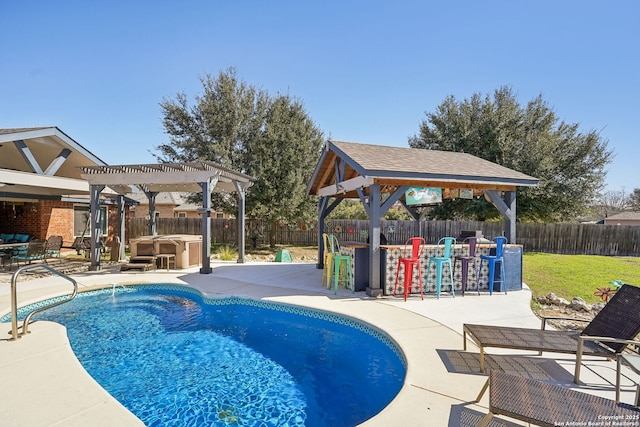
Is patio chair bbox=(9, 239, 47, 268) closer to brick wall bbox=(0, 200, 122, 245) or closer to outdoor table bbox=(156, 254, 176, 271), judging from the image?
brick wall bbox=(0, 200, 122, 245)

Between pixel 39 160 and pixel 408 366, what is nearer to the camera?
pixel 408 366

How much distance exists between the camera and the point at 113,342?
522cm

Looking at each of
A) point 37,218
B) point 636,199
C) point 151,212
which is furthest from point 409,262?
point 636,199

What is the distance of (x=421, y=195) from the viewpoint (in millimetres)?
8617

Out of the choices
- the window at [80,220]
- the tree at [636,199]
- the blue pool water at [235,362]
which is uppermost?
the tree at [636,199]

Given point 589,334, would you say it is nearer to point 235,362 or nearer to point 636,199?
point 235,362

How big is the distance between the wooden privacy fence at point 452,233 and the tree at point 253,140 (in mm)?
1511

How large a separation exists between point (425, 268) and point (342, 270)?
2.00 metres

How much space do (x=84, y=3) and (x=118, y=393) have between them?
10.3 meters

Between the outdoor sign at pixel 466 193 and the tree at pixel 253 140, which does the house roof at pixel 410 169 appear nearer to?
the outdoor sign at pixel 466 193

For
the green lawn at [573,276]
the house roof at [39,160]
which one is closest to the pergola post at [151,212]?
the house roof at [39,160]

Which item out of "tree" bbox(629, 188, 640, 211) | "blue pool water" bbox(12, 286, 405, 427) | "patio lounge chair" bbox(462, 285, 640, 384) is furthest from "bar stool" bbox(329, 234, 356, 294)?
"tree" bbox(629, 188, 640, 211)

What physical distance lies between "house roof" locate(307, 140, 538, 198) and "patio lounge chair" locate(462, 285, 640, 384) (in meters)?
3.92

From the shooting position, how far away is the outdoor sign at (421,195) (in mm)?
8297
